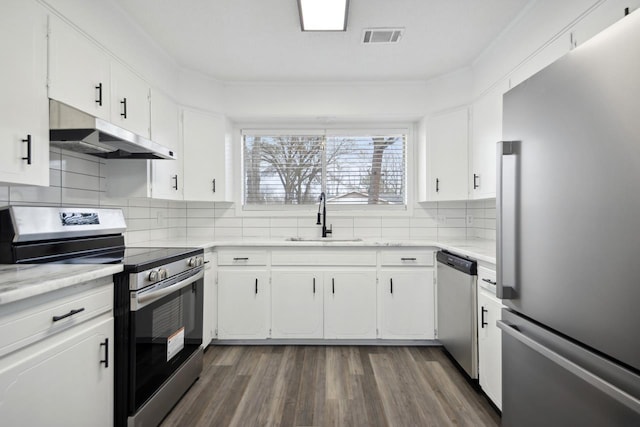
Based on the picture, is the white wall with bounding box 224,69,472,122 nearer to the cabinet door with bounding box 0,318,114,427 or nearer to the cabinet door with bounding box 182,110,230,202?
the cabinet door with bounding box 182,110,230,202

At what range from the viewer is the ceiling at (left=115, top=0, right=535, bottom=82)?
200cm

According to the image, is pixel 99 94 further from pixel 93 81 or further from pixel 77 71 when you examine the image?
pixel 77 71

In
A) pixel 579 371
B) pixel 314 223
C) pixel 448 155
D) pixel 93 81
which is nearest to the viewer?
pixel 579 371

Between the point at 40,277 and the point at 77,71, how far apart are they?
1196 millimetres

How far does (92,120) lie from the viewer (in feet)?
4.95

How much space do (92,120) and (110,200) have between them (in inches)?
40.6

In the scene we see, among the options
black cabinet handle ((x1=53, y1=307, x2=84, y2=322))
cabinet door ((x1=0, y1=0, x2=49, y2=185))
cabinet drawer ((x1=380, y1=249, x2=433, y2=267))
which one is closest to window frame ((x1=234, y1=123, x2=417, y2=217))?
cabinet drawer ((x1=380, y1=249, x2=433, y2=267))

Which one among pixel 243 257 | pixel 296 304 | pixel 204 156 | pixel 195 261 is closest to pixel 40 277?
pixel 195 261

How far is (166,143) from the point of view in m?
2.63

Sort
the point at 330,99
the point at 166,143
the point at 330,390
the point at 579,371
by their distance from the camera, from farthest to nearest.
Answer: the point at 330,99, the point at 166,143, the point at 330,390, the point at 579,371

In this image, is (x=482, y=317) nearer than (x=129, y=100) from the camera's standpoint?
Yes

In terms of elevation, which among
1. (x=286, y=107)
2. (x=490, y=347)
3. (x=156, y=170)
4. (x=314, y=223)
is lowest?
(x=490, y=347)

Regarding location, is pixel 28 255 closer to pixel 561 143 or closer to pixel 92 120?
pixel 92 120

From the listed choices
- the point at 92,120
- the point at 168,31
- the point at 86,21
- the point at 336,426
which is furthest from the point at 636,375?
the point at 168,31
